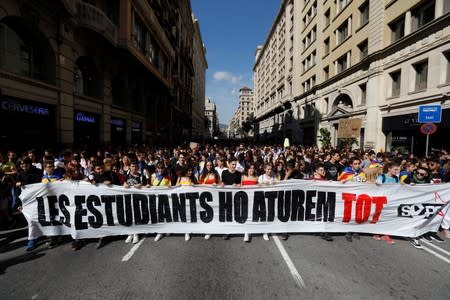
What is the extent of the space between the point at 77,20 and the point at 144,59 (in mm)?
5435

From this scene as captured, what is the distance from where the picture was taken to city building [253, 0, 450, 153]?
11914 millimetres

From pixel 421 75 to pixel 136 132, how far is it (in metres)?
22.6

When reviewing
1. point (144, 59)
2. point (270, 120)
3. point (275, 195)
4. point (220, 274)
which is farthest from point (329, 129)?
point (270, 120)

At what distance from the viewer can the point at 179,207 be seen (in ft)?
15.0

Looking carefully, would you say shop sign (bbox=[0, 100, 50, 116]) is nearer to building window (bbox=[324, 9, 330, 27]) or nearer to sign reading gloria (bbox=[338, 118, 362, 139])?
sign reading gloria (bbox=[338, 118, 362, 139])

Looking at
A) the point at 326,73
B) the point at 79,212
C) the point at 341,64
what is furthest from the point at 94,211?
the point at 326,73

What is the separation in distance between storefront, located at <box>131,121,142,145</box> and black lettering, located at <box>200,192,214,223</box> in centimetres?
1648

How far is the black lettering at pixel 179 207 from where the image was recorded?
14.9 ft

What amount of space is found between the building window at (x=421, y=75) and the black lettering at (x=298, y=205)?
14368 millimetres

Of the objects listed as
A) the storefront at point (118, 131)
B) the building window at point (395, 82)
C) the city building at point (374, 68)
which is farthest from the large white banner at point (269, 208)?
the building window at point (395, 82)

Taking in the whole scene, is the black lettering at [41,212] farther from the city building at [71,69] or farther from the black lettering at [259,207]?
the city building at [71,69]

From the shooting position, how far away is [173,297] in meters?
2.87

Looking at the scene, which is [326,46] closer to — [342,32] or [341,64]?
[342,32]

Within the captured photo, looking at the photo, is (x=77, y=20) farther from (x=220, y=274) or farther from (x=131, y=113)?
(x=220, y=274)
